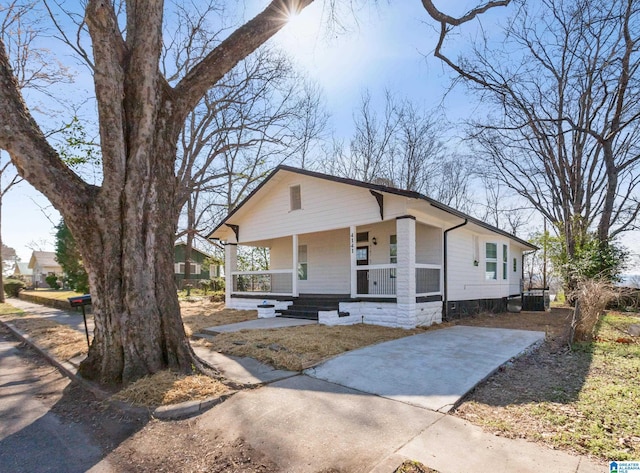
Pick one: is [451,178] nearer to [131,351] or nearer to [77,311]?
[77,311]

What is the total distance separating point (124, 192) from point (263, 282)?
10.1 meters

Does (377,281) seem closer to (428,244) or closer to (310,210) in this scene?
(428,244)

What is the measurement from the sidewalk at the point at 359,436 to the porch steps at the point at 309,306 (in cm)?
647

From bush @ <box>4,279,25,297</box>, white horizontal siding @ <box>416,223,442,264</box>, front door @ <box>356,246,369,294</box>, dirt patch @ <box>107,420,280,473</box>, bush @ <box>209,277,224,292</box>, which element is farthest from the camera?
bush @ <box>4,279,25,297</box>

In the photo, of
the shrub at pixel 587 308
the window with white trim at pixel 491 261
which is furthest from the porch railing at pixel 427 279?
the window with white trim at pixel 491 261

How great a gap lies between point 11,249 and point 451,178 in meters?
82.4

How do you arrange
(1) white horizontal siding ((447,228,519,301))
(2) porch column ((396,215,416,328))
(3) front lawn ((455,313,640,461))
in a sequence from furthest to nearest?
(1) white horizontal siding ((447,228,519,301))
(2) porch column ((396,215,416,328))
(3) front lawn ((455,313,640,461))

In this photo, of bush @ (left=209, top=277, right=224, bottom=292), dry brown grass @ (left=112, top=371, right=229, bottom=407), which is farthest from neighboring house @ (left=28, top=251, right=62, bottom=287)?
dry brown grass @ (left=112, top=371, right=229, bottom=407)

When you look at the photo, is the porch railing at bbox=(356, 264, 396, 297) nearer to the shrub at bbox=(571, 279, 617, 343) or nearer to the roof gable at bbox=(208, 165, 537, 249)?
the roof gable at bbox=(208, 165, 537, 249)

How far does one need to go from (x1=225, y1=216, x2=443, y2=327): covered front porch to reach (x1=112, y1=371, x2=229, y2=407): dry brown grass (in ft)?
18.6

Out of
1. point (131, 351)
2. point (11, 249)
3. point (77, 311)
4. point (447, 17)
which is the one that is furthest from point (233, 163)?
point (11, 249)

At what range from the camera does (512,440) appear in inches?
127

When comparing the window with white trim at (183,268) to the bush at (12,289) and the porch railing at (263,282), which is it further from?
the porch railing at (263,282)

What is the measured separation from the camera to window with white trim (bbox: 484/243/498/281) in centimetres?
1471
